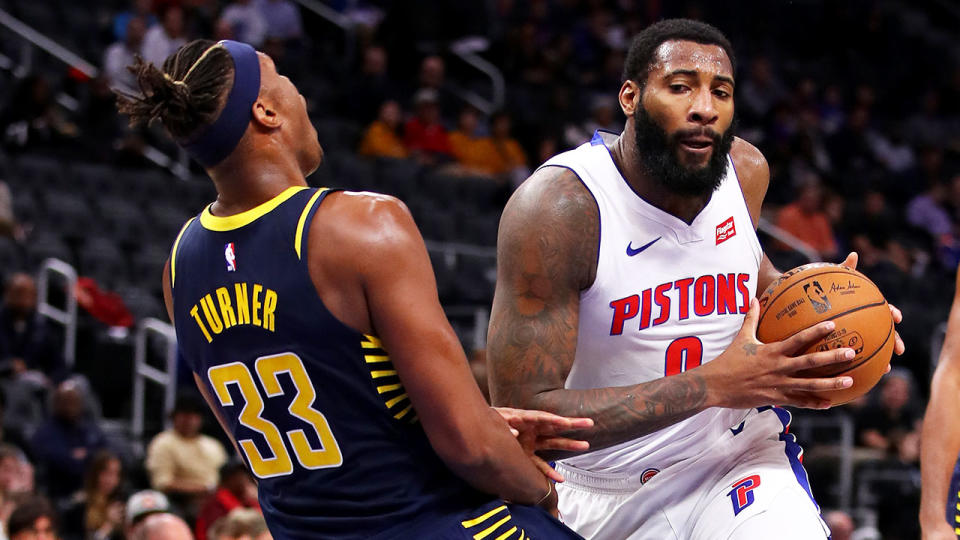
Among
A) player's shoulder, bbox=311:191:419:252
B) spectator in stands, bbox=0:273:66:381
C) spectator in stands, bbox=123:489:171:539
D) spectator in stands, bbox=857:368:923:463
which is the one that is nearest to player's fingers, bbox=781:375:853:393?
player's shoulder, bbox=311:191:419:252

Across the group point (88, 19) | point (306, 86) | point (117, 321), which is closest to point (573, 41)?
point (306, 86)

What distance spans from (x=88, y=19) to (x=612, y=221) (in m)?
10.7

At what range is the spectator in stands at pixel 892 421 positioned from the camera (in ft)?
36.8

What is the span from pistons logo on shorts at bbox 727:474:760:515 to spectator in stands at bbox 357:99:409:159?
380 inches

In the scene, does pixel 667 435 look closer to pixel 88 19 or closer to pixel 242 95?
pixel 242 95

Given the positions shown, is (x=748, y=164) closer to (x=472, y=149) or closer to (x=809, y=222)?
(x=472, y=149)

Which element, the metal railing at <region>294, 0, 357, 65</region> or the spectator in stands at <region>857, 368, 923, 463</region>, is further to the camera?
the metal railing at <region>294, 0, 357, 65</region>

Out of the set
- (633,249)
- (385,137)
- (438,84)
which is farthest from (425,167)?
(633,249)

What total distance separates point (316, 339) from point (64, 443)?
20.8 feet

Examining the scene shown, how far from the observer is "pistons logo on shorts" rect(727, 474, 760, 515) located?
12.2 ft

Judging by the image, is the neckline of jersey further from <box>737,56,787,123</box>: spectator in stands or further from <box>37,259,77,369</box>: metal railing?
<box>737,56,787,123</box>: spectator in stands

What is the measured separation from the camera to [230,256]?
10.1ft

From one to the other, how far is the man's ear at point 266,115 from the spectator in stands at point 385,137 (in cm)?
1006

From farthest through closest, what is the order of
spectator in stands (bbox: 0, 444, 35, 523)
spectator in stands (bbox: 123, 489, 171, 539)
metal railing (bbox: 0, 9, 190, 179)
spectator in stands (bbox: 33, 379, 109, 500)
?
metal railing (bbox: 0, 9, 190, 179) → spectator in stands (bbox: 33, 379, 109, 500) → spectator in stands (bbox: 0, 444, 35, 523) → spectator in stands (bbox: 123, 489, 171, 539)
